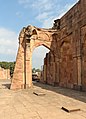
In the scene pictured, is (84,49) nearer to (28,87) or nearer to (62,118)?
(28,87)

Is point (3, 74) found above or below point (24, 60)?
below

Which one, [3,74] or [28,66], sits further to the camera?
[3,74]

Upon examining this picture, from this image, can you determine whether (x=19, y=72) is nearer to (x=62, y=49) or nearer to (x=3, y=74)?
(x=62, y=49)

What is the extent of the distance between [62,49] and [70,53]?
5.12 ft

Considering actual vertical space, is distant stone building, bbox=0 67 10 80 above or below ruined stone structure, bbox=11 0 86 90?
below

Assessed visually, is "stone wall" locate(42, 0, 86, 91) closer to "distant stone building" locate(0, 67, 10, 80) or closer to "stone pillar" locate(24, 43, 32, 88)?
"stone pillar" locate(24, 43, 32, 88)

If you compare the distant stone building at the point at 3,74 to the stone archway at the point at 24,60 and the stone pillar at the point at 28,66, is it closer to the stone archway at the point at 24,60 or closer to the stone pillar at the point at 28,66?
the stone archway at the point at 24,60

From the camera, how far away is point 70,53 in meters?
14.0

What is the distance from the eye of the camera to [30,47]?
1403cm

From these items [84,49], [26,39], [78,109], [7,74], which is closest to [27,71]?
[26,39]

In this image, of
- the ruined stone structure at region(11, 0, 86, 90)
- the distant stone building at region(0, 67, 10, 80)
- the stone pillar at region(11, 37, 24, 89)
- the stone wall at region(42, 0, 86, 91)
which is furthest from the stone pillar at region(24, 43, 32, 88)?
the distant stone building at region(0, 67, 10, 80)

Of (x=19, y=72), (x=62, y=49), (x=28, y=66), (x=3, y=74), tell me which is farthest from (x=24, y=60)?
(x=3, y=74)

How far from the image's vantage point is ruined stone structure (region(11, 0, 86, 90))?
11820 millimetres

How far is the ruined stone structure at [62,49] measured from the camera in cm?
1182
